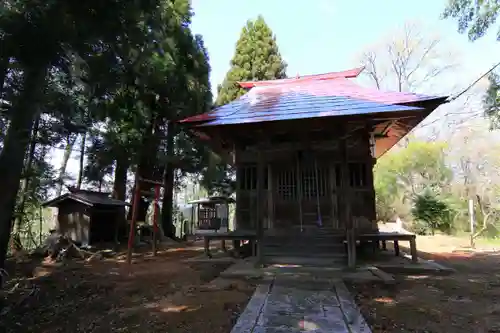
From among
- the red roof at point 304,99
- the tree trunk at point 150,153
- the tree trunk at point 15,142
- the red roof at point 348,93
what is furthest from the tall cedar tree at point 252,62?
the tree trunk at point 15,142

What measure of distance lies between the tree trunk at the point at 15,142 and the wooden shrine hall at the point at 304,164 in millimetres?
2971

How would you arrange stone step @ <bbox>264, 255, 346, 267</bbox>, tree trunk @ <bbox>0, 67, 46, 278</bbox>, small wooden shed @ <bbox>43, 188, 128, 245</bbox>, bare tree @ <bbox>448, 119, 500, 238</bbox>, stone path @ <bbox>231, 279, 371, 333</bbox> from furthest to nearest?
1. bare tree @ <bbox>448, 119, 500, 238</bbox>
2. small wooden shed @ <bbox>43, 188, 128, 245</bbox>
3. stone step @ <bbox>264, 255, 346, 267</bbox>
4. tree trunk @ <bbox>0, 67, 46, 278</bbox>
5. stone path @ <bbox>231, 279, 371, 333</bbox>

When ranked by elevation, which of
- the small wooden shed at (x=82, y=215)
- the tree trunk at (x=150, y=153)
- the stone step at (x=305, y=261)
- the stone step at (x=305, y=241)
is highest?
the tree trunk at (x=150, y=153)

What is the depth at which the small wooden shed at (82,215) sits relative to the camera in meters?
11.1

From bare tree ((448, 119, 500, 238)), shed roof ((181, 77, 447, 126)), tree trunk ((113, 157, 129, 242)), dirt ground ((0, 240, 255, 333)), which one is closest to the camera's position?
dirt ground ((0, 240, 255, 333))

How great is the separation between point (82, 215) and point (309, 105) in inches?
352

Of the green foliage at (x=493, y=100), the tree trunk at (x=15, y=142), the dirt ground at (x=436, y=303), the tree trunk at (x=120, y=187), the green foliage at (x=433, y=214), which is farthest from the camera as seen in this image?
the green foliage at (x=433, y=214)

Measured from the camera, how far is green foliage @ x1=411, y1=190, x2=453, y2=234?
53.1 feet

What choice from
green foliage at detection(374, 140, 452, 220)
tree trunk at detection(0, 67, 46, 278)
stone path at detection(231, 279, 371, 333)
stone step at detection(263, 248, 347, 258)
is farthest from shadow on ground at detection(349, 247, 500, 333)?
green foliage at detection(374, 140, 452, 220)

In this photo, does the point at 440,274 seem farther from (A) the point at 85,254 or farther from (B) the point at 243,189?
(A) the point at 85,254

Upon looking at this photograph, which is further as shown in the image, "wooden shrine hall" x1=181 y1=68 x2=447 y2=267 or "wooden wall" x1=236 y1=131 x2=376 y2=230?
"wooden wall" x1=236 y1=131 x2=376 y2=230

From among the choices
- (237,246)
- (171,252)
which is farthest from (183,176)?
(237,246)

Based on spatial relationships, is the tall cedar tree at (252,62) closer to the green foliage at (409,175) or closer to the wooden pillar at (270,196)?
the green foliage at (409,175)

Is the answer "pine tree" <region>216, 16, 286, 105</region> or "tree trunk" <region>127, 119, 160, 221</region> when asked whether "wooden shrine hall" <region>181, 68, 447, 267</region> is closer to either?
"tree trunk" <region>127, 119, 160, 221</region>
